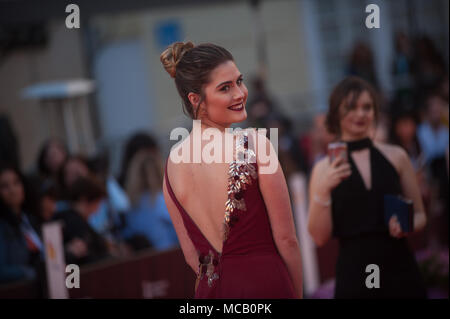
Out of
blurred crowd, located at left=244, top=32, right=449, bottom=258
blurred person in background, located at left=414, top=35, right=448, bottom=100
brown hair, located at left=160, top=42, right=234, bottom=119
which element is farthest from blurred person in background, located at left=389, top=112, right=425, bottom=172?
brown hair, located at left=160, top=42, right=234, bottom=119

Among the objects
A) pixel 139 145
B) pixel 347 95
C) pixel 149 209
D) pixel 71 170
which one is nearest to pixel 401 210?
pixel 347 95

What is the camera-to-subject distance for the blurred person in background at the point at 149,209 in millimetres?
5711

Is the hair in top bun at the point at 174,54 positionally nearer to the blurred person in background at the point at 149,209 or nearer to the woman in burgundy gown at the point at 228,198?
the woman in burgundy gown at the point at 228,198

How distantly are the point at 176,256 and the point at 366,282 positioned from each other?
2124mm

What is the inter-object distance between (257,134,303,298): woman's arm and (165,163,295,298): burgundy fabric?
0.02 m

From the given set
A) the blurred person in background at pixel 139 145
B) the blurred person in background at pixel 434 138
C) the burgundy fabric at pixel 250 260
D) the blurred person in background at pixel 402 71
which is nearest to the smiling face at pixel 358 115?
the burgundy fabric at pixel 250 260

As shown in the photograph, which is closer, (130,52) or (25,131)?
(25,131)

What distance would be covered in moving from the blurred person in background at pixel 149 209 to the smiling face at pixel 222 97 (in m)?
3.11

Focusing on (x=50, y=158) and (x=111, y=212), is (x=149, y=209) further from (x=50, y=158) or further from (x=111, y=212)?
(x=50, y=158)

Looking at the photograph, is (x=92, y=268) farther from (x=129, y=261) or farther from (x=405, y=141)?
(x=405, y=141)

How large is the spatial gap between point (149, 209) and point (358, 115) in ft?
8.77

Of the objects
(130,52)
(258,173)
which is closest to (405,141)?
(258,173)

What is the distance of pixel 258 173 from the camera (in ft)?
8.31

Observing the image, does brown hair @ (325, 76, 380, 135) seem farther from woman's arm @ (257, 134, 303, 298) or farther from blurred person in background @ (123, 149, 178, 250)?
blurred person in background @ (123, 149, 178, 250)
